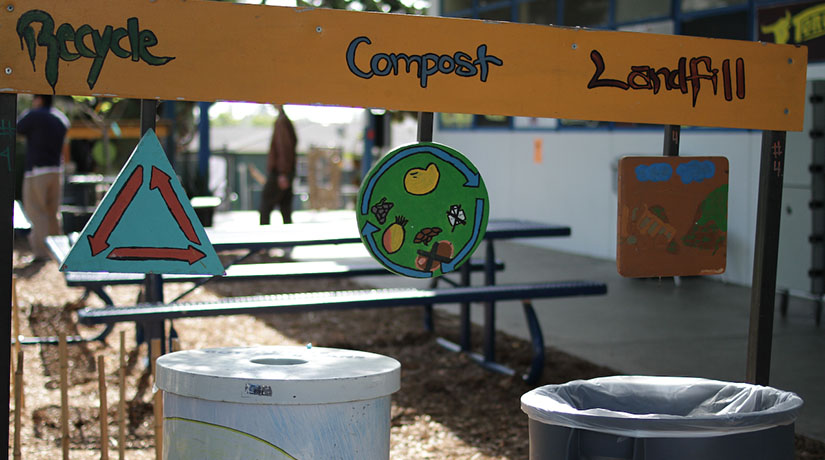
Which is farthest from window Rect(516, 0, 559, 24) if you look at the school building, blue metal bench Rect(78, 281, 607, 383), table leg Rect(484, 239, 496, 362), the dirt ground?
blue metal bench Rect(78, 281, 607, 383)

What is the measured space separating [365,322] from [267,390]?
5.53 meters

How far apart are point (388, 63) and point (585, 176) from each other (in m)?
9.38

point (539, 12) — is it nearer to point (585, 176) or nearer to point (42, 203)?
point (585, 176)

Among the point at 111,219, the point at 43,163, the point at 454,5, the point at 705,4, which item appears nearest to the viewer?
the point at 111,219

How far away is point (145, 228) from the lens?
334 cm

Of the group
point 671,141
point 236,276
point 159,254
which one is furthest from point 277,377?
point 236,276

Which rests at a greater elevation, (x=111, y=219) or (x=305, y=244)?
(x=111, y=219)

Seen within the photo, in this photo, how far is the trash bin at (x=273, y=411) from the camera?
9.28ft

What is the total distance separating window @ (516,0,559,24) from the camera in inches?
536

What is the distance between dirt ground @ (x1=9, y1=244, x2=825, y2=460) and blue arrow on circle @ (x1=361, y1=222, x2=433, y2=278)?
5.47ft

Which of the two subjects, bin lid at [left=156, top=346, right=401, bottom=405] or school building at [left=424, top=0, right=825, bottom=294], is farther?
school building at [left=424, top=0, right=825, bottom=294]

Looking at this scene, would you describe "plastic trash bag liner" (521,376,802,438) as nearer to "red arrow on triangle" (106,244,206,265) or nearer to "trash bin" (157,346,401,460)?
"trash bin" (157,346,401,460)

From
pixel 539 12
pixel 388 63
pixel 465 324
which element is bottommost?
pixel 465 324

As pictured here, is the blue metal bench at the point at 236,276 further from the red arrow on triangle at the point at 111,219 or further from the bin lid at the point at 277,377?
the bin lid at the point at 277,377
